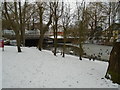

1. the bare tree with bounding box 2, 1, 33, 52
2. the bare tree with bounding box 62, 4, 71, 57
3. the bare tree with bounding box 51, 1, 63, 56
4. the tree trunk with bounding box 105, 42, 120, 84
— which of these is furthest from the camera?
the bare tree with bounding box 62, 4, 71, 57

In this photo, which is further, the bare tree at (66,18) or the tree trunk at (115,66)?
the bare tree at (66,18)

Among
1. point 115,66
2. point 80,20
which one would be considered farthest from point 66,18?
point 115,66

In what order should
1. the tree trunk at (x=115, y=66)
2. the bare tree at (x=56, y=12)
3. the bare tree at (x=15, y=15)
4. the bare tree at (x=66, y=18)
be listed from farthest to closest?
the bare tree at (x=66, y=18) < the bare tree at (x=56, y=12) < the bare tree at (x=15, y=15) < the tree trunk at (x=115, y=66)

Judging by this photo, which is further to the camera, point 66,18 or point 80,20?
point 66,18

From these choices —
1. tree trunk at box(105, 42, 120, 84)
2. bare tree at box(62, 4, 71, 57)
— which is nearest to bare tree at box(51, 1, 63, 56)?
bare tree at box(62, 4, 71, 57)

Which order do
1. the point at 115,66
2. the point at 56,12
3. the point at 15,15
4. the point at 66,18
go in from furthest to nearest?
the point at 66,18, the point at 56,12, the point at 15,15, the point at 115,66

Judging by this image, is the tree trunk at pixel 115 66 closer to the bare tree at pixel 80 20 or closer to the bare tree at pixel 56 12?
the bare tree at pixel 80 20

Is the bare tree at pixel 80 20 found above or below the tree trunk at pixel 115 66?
above

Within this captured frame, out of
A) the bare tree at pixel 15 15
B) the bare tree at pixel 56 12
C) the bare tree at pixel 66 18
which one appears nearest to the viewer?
the bare tree at pixel 15 15

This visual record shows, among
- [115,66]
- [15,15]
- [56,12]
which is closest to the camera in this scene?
[115,66]

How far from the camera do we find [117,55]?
202 inches

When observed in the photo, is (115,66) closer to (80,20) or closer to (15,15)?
(80,20)

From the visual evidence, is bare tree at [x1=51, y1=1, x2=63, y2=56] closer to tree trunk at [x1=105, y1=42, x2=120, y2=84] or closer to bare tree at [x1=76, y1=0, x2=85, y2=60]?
bare tree at [x1=76, y1=0, x2=85, y2=60]

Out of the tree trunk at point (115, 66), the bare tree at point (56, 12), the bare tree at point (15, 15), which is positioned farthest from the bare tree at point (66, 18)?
the tree trunk at point (115, 66)
